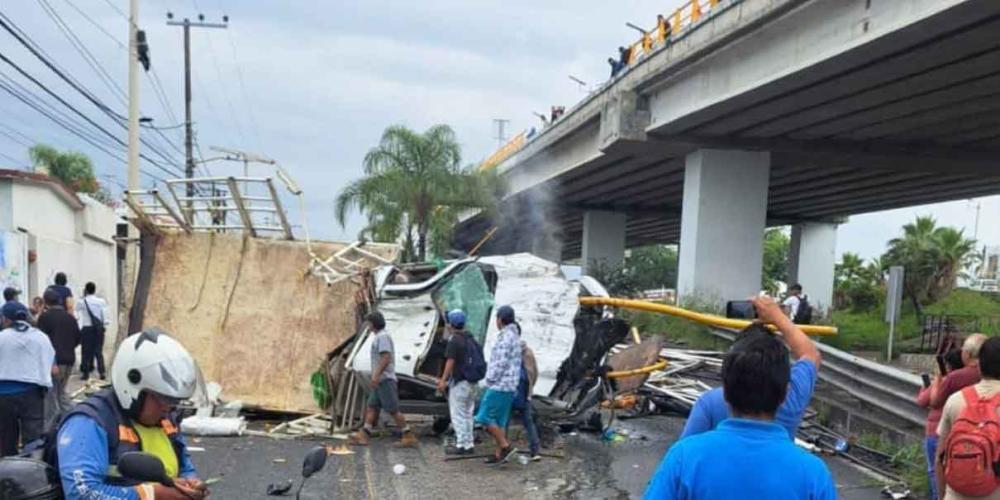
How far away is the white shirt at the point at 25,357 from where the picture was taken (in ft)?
20.1

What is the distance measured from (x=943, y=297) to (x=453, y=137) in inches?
827

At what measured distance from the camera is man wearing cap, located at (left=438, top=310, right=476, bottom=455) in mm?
8398

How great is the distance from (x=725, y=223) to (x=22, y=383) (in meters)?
18.0

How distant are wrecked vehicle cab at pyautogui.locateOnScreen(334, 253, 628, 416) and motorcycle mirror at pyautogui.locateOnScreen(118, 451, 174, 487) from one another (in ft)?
22.6

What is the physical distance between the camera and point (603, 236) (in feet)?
127

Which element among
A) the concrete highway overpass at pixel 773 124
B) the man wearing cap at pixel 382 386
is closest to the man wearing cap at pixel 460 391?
the man wearing cap at pixel 382 386

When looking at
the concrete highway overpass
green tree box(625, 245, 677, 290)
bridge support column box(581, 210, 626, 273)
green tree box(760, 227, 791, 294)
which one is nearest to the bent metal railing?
the concrete highway overpass

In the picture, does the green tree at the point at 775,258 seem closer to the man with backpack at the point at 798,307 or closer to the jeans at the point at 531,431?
the man with backpack at the point at 798,307

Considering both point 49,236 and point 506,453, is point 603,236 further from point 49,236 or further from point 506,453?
point 506,453

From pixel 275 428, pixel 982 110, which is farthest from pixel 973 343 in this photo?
pixel 982 110

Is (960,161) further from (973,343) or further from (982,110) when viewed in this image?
(973,343)

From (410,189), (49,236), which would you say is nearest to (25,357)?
(49,236)

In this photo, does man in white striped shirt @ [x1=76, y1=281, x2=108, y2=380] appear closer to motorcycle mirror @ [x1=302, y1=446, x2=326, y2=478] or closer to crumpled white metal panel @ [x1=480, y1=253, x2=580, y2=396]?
crumpled white metal panel @ [x1=480, y1=253, x2=580, y2=396]

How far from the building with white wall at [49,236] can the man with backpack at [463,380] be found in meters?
8.79
